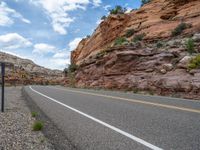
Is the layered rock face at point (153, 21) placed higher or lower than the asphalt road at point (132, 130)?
higher

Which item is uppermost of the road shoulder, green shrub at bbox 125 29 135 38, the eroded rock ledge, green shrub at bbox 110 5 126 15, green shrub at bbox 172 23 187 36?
green shrub at bbox 110 5 126 15

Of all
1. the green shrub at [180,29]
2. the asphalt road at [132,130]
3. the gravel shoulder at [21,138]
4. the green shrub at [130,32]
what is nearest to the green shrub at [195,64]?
the asphalt road at [132,130]

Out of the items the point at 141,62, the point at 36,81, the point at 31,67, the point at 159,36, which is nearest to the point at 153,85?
the point at 141,62

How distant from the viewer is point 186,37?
28.0m

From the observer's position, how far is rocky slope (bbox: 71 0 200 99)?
20359mm

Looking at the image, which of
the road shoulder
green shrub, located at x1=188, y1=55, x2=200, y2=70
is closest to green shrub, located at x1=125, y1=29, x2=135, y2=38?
green shrub, located at x1=188, y1=55, x2=200, y2=70

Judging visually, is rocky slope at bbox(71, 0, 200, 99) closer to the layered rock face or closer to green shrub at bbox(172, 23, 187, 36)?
the layered rock face

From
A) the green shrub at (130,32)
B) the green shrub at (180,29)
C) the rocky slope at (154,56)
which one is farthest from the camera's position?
the green shrub at (130,32)

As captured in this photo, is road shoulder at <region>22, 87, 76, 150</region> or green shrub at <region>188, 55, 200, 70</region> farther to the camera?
green shrub at <region>188, 55, 200, 70</region>

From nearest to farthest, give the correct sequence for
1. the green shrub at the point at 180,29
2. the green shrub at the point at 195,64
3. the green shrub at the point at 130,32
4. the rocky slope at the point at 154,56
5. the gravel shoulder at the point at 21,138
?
the gravel shoulder at the point at 21,138, the green shrub at the point at 195,64, the rocky slope at the point at 154,56, the green shrub at the point at 180,29, the green shrub at the point at 130,32

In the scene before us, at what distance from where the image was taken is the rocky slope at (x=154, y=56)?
20.4 metres

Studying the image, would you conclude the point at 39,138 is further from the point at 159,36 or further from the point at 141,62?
the point at 159,36

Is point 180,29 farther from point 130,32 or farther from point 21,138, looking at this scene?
point 21,138

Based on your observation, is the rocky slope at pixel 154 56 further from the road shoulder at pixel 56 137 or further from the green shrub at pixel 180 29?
the road shoulder at pixel 56 137
